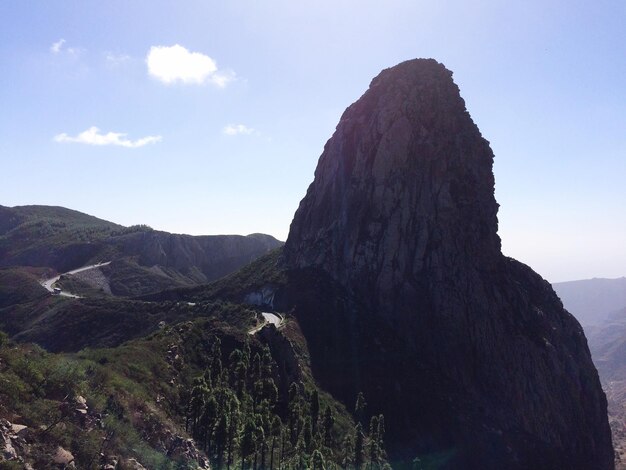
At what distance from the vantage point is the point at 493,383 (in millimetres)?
111500

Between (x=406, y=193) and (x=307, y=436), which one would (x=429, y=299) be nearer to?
(x=406, y=193)

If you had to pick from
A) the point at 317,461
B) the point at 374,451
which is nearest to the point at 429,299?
the point at 374,451

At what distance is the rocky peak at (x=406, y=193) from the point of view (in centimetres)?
12412

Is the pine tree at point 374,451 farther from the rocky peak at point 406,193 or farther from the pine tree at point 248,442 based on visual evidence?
the rocky peak at point 406,193

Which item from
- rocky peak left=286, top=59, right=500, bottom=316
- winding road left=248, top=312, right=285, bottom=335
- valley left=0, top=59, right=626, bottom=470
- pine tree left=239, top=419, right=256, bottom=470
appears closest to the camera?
pine tree left=239, top=419, right=256, bottom=470

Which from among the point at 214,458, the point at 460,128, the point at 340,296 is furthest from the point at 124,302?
the point at 460,128

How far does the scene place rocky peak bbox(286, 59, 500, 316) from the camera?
124125mm

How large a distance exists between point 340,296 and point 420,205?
100 ft

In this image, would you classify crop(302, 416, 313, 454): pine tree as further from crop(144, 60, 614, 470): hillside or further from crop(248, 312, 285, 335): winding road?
crop(248, 312, 285, 335): winding road

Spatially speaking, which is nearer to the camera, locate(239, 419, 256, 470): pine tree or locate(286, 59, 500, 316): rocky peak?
locate(239, 419, 256, 470): pine tree

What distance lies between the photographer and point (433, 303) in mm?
119938

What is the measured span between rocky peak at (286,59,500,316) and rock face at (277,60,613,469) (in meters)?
0.36

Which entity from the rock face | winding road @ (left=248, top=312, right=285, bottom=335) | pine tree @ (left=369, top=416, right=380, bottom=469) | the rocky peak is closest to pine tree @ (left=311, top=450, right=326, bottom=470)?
pine tree @ (left=369, top=416, right=380, bottom=469)

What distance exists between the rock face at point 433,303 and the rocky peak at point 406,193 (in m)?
0.36
